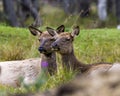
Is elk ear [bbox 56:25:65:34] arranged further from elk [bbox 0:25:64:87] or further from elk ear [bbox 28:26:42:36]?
elk ear [bbox 28:26:42:36]

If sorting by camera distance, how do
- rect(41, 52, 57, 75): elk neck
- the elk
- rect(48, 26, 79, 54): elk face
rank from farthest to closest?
1. rect(41, 52, 57, 75): elk neck
2. the elk
3. rect(48, 26, 79, 54): elk face

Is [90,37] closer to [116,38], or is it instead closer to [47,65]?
[116,38]

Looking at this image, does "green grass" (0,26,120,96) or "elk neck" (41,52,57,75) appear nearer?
"elk neck" (41,52,57,75)

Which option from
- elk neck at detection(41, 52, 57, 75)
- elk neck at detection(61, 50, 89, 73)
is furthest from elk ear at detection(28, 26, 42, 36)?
elk neck at detection(61, 50, 89, 73)

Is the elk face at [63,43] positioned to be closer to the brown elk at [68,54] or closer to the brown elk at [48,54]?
the brown elk at [68,54]

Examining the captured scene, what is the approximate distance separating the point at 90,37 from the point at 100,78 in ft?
33.4

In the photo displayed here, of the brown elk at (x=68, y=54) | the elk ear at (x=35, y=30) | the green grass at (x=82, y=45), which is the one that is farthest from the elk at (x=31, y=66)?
the green grass at (x=82, y=45)

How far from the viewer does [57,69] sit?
9.68m

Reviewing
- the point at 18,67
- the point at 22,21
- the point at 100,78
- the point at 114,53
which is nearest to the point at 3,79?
the point at 18,67

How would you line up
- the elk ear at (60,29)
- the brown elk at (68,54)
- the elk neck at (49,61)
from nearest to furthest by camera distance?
the brown elk at (68,54) → the elk neck at (49,61) → the elk ear at (60,29)

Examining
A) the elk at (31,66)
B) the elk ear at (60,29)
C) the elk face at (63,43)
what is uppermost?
the elk ear at (60,29)

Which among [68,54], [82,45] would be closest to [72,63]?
[68,54]

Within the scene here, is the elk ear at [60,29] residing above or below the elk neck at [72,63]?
above

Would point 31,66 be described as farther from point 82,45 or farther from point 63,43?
point 82,45
